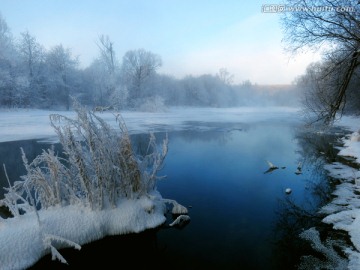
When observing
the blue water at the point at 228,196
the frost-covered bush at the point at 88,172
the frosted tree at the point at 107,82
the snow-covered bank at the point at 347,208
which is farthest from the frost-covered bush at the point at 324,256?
the frosted tree at the point at 107,82

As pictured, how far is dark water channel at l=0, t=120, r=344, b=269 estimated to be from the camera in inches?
178

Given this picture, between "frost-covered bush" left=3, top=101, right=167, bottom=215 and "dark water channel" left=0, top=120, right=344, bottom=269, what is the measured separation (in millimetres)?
1018

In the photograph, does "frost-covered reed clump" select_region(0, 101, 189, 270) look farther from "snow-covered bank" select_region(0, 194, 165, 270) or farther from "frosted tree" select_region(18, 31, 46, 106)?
"frosted tree" select_region(18, 31, 46, 106)

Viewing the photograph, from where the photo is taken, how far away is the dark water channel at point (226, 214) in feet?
14.9

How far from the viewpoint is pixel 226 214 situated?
20.5 ft

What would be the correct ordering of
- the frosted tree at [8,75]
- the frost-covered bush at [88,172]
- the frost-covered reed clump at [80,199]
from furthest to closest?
the frosted tree at [8,75] < the frost-covered bush at [88,172] < the frost-covered reed clump at [80,199]

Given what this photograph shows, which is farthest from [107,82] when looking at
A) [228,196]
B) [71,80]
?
[228,196]

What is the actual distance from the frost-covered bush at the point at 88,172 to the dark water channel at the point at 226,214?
1018 millimetres

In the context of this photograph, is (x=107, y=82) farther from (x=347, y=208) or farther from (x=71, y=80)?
(x=347, y=208)

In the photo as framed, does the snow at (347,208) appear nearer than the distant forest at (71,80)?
Yes

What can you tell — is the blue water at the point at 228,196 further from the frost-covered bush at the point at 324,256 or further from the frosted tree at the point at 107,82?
the frosted tree at the point at 107,82

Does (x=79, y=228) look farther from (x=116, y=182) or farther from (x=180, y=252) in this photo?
(x=180, y=252)

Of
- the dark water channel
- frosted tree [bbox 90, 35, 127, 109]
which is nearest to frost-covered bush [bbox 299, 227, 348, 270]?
the dark water channel

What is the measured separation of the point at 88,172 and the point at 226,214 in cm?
345
